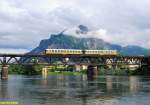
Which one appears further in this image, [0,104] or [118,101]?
[118,101]

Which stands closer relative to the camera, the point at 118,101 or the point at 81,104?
the point at 81,104

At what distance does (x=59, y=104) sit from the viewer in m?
74.4

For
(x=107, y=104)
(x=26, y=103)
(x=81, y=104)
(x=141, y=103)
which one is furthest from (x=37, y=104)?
(x=141, y=103)

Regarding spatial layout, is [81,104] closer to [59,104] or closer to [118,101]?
[59,104]

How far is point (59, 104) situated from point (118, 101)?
12.5 metres

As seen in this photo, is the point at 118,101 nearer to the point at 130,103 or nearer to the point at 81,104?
the point at 130,103

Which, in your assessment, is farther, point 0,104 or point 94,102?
point 94,102

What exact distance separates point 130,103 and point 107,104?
4.58 meters

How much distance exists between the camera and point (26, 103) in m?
75.9

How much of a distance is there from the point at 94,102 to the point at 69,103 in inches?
190

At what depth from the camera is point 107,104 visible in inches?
2953

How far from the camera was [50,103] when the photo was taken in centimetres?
7612

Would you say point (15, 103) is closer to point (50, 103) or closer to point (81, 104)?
point (50, 103)

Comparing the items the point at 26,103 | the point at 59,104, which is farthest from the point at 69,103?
the point at 26,103
